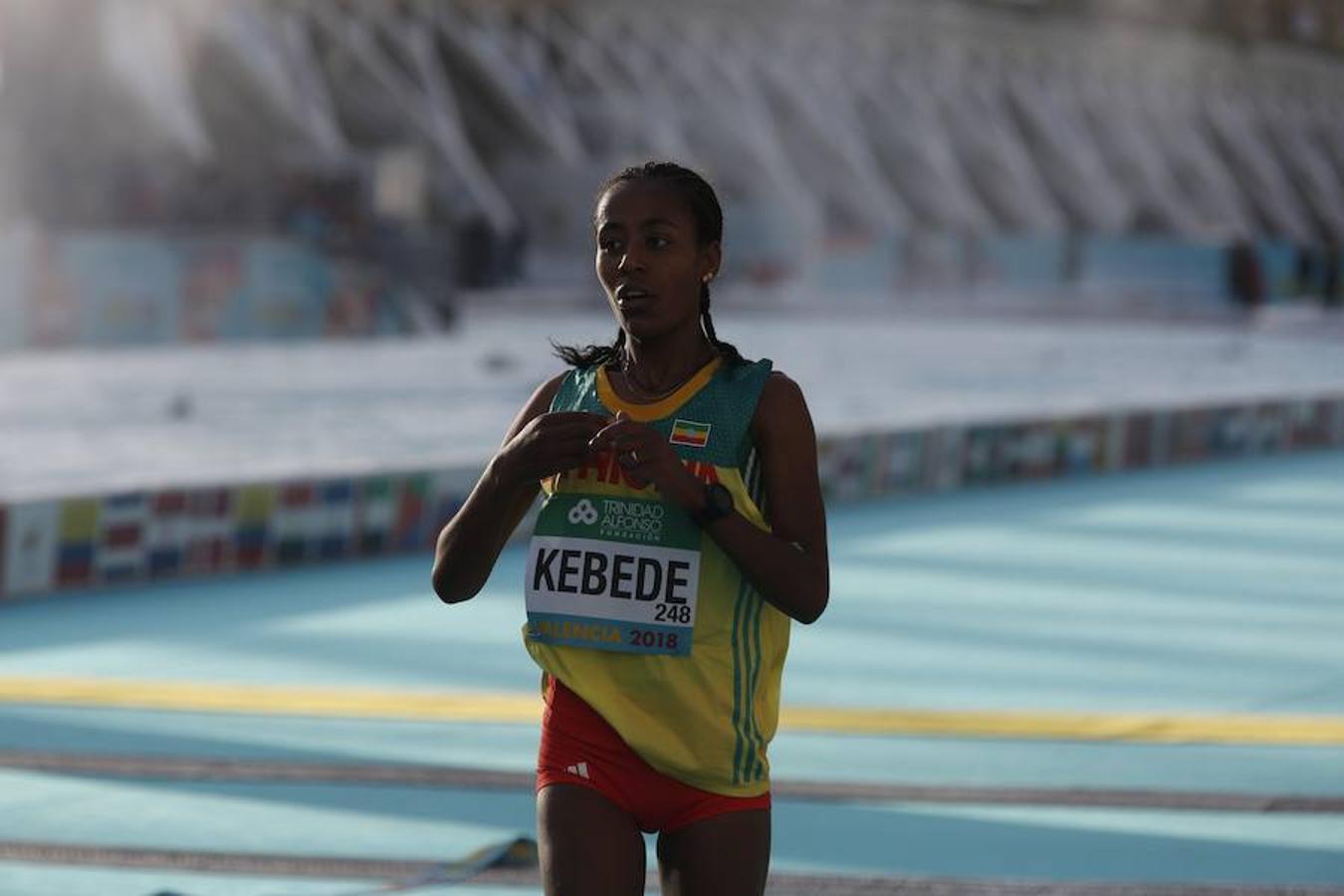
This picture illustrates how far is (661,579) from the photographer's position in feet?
9.78

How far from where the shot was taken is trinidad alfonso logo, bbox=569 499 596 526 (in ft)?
9.91

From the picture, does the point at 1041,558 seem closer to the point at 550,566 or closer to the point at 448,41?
the point at 550,566

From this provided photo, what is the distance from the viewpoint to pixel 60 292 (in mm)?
25062

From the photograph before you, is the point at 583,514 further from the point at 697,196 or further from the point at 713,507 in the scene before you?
the point at 697,196

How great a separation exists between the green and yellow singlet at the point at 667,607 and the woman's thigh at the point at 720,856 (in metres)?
0.04

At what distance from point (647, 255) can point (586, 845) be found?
724 mm

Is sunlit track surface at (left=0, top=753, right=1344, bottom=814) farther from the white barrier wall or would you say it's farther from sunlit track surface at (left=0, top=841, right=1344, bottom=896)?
the white barrier wall

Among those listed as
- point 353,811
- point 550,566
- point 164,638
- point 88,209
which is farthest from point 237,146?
point 550,566

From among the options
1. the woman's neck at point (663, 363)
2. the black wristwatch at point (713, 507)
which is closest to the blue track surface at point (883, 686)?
the woman's neck at point (663, 363)

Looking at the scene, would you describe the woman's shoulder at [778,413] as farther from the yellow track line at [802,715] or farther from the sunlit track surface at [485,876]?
the yellow track line at [802,715]

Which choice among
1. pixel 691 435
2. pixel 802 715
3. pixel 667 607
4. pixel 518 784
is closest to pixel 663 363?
pixel 691 435

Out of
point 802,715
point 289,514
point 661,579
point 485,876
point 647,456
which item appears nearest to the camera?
point 647,456

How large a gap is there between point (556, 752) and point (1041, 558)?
29.2ft

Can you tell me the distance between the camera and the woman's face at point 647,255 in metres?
3.01
